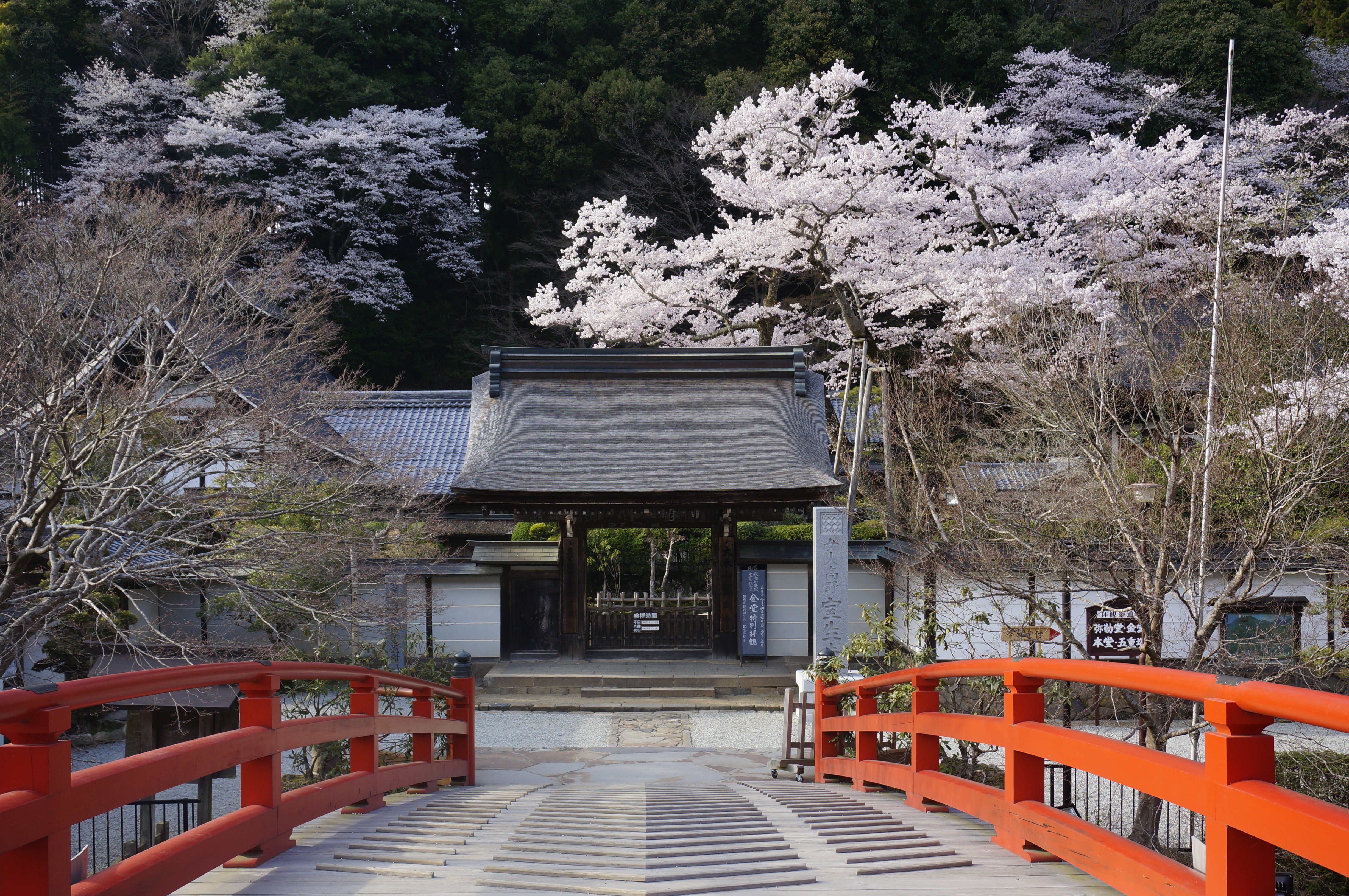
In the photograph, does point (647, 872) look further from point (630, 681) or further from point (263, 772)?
point (630, 681)

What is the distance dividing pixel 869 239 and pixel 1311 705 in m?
18.2

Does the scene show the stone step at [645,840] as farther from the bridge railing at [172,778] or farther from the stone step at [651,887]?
the bridge railing at [172,778]

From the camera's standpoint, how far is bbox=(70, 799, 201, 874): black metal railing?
24.4ft

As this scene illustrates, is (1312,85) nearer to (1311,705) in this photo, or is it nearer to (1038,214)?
(1038,214)

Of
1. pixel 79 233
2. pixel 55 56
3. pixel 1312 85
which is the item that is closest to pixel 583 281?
pixel 79 233

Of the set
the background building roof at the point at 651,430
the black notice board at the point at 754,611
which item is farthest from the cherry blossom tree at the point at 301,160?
the black notice board at the point at 754,611

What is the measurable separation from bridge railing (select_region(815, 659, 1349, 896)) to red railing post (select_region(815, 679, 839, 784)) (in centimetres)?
317

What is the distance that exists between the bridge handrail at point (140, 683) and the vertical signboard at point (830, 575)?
826 cm

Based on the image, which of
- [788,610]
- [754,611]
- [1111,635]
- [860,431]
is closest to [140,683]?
[860,431]

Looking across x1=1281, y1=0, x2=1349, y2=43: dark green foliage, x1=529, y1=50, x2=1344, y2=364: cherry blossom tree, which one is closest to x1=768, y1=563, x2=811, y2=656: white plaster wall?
x1=529, y1=50, x2=1344, y2=364: cherry blossom tree

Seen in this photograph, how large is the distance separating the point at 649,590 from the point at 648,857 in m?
16.2

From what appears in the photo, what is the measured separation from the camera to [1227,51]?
2402cm

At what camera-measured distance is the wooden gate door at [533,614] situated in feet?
50.7

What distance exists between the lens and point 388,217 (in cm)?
2772
